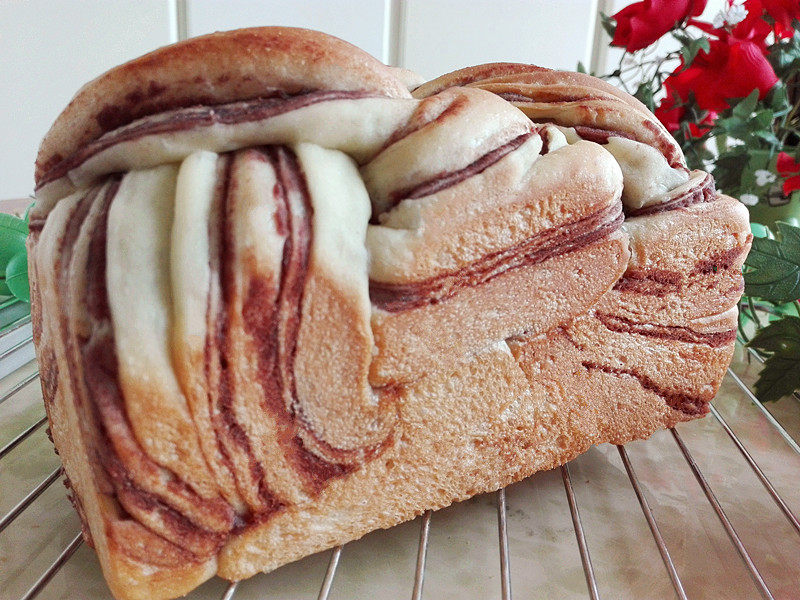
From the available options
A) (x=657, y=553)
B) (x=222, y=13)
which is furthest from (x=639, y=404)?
(x=222, y=13)

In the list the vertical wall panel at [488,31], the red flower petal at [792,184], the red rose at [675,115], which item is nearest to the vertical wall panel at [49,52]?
the vertical wall panel at [488,31]

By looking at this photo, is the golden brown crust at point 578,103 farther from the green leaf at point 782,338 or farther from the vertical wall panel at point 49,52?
the vertical wall panel at point 49,52

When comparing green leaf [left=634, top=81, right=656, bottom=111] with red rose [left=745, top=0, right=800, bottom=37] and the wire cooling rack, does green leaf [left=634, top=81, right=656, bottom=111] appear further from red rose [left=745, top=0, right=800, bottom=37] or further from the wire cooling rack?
the wire cooling rack

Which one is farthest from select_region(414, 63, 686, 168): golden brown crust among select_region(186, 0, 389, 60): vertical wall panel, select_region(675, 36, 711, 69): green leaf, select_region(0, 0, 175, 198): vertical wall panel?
select_region(0, 0, 175, 198): vertical wall panel

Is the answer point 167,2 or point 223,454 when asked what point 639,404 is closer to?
point 223,454

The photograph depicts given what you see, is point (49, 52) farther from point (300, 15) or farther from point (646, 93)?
point (646, 93)
